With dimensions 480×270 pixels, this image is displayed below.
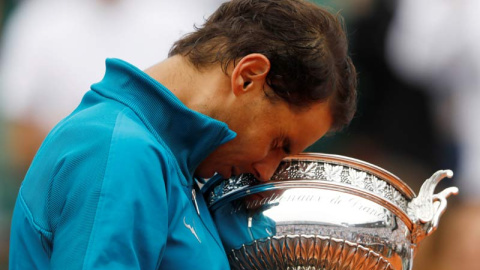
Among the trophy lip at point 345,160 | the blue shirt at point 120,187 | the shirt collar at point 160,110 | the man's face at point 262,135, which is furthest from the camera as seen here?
the trophy lip at point 345,160

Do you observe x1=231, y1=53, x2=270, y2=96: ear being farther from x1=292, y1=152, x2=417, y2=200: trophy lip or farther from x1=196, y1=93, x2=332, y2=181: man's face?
x1=292, y1=152, x2=417, y2=200: trophy lip

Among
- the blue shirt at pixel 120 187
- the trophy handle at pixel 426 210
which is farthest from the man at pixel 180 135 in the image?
the trophy handle at pixel 426 210

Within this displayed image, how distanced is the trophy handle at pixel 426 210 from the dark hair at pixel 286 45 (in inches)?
8.3

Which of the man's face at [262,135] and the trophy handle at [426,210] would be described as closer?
the man's face at [262,135]

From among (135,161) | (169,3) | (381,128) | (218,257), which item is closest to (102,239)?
(135,161)

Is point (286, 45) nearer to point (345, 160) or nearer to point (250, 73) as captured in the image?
point (250, 73)

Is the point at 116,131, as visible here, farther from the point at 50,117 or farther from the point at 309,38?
the point at 50,117

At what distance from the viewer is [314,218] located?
1.27 meters

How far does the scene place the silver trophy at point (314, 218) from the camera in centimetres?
127

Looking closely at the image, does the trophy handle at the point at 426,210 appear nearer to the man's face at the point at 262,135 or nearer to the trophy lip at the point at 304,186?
the trophy lip at the point at 304,186

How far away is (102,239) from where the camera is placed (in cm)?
95

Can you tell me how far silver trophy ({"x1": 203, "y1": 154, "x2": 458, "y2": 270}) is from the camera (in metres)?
1.27

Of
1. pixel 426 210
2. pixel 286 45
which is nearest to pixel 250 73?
pixel 286 45

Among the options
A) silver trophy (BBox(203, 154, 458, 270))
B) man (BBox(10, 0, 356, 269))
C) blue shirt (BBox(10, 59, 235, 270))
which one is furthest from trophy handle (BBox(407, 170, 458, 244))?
blue shirt (BBox(10, 59, 235, 270))
